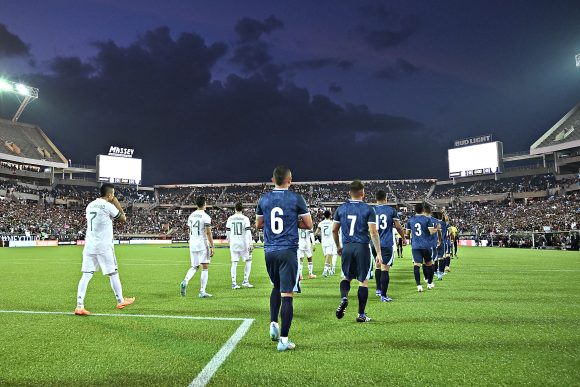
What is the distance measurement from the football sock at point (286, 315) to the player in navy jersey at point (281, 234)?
55 millimetres

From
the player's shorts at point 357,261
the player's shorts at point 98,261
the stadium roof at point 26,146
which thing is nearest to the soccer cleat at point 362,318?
the player's shorts at point 357,261

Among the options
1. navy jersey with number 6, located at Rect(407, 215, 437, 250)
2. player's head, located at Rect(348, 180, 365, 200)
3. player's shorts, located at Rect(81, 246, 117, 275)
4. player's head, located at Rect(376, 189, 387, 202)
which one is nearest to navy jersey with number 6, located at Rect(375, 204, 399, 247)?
player's head, located at Rect(376, 189, 387, 202)

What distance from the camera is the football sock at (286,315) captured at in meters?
5.31

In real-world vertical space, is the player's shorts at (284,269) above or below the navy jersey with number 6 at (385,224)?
below

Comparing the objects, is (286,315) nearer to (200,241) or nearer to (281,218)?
(281,218)

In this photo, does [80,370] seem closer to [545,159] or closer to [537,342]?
[537,342]

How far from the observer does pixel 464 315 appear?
7602 millimetres

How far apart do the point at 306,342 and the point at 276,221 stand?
1.72m

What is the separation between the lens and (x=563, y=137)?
63938mm

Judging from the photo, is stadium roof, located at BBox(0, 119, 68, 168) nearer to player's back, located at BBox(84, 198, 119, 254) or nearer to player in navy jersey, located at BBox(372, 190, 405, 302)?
player's back, located at BBox(84, 198, 119, 254)

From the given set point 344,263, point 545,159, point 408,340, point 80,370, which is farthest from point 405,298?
point 545,159

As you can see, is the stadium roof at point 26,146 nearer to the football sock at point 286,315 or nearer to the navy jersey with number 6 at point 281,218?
the navy jersey with number 6 at point 281,218

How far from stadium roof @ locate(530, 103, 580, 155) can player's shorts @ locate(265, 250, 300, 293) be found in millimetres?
67770

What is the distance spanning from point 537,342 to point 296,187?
3388 inches
